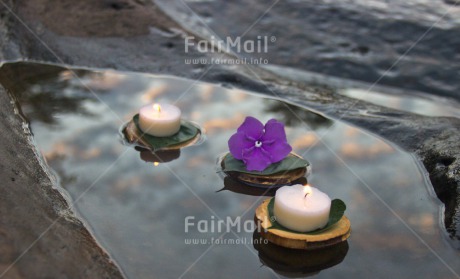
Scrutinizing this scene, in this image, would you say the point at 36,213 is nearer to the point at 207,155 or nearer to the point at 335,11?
the point at 207,155

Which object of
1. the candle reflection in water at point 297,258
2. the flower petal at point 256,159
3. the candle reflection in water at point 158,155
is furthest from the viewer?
the candle reflection in water at point 158,155

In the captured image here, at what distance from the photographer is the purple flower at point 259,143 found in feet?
7.97

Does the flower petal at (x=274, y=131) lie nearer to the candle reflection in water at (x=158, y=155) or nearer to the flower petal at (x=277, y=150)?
the flower petal at (x=277, y=150)

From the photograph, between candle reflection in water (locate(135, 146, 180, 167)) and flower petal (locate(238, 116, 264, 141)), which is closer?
flower petal (locate(238, 116, 264, 141))

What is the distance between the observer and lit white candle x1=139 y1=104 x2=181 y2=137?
262cm

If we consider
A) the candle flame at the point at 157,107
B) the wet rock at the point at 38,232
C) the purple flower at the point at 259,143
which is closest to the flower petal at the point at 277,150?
the purple flower at the point at 259,143

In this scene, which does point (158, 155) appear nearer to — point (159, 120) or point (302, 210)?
point (159, 120)

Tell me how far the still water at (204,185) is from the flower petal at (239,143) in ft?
0.38

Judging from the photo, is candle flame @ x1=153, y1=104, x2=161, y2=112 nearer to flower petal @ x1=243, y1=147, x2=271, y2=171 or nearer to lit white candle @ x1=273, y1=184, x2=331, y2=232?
flower petal @ x1=243, y1=147, x2=271, y2=171

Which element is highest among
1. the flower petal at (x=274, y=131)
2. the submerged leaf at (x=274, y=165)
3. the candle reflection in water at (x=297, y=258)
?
the flower petal at (x=274, y=131)

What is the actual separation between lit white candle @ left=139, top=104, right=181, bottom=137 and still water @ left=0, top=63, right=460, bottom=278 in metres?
0.11

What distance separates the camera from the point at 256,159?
2418 millimetres

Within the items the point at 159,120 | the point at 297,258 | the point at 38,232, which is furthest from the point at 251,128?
the point at 38,232

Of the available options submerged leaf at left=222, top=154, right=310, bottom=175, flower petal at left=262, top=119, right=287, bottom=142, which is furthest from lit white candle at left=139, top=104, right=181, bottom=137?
flower petal at left=262, top=119, right=287, bottom=142
